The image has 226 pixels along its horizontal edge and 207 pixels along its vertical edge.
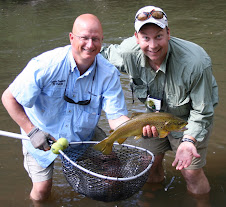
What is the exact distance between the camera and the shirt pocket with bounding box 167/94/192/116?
164 inches

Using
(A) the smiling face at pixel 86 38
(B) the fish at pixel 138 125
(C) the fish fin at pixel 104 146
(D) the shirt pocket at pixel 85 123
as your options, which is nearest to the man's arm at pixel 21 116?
(D) the shirt pocket at pixel 85 123

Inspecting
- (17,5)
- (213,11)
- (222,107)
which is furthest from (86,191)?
(17,5)

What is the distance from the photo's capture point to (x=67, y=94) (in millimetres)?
3965

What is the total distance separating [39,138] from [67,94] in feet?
1.90

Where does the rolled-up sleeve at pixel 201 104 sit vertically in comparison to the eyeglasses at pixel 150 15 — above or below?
below

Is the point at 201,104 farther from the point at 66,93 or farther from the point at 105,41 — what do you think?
the point at 105,41

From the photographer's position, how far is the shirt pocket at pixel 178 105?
4.16 m

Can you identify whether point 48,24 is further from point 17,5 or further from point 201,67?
point 201,67

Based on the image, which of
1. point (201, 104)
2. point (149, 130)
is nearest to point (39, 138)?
point (149, 130)

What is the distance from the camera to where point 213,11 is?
1547 cm

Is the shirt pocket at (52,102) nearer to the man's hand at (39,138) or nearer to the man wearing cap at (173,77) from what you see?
the man's hand at (39,138)

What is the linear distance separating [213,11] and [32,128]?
13.4 m

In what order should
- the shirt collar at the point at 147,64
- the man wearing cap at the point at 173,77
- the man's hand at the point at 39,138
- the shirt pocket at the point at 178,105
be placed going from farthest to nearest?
the shirt pocket at the point at 178,105 < the shirt collar at the point at 147,64 < the man wearing cap at the point at 173,77 < the man's hand at the point at 39,138

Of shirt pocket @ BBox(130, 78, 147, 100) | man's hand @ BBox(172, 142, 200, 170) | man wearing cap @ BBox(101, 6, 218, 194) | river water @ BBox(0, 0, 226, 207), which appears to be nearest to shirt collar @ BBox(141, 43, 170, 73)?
man wearing cap @ BBox(101, 6, 218, 194)
